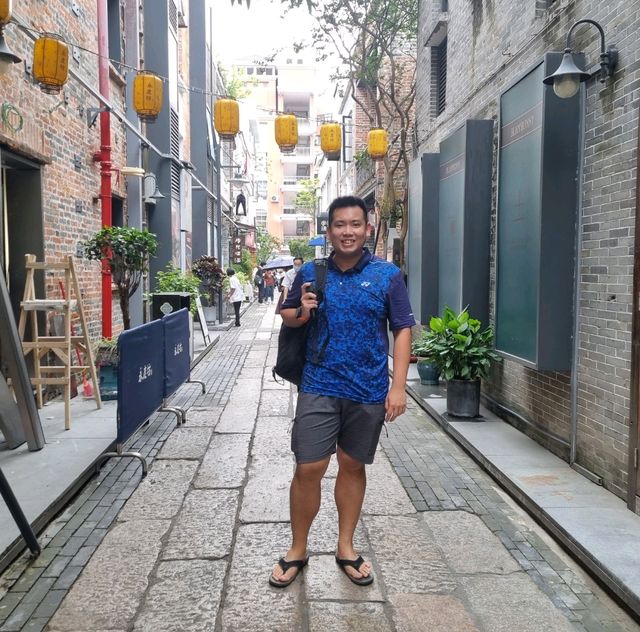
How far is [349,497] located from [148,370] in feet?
11.0

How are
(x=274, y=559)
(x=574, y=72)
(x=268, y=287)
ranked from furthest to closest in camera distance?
(x=268, y=287) → (x=574, y=72) → (x=274, y=559)

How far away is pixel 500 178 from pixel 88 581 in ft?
17.0

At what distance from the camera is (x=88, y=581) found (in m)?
3.43

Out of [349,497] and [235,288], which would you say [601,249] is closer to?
[349,497]

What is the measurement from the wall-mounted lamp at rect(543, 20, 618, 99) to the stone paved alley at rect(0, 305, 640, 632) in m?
3.07

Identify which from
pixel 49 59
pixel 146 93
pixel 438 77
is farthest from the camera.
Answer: pixel 438 77

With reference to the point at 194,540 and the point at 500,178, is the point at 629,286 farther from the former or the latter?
the point at 194,540

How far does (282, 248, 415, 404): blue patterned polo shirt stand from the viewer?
315 centimetres

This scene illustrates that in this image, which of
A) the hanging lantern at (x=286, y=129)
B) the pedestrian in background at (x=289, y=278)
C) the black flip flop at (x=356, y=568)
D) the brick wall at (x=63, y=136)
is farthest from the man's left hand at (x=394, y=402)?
the hanging lantern at (x=286, y=129)

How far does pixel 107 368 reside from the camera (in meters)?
7.63

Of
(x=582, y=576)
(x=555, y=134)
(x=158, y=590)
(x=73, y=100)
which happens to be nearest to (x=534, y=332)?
(x=555, y=134)

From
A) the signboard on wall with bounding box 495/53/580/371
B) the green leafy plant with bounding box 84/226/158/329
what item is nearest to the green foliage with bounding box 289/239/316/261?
the green leafy plant with bounding box 84/226/158/329

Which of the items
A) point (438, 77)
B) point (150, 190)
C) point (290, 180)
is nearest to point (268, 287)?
point (150, 190)

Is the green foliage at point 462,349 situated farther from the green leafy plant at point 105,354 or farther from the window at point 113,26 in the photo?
the window at point 113,26
